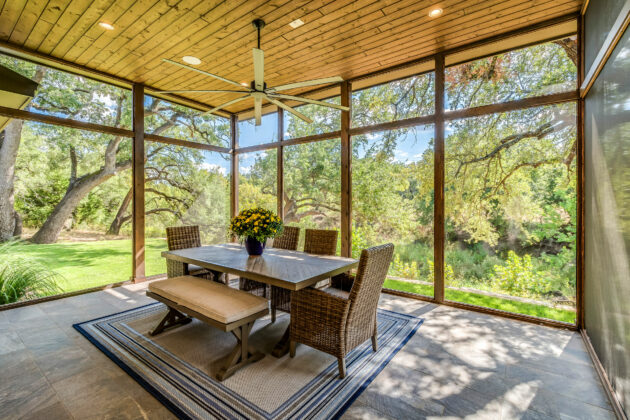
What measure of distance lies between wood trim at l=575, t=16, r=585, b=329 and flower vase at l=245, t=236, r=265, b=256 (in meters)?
3.30

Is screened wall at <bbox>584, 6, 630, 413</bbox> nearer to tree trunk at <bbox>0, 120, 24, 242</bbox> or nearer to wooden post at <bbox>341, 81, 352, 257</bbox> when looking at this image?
wooden post at <bbox>341, 81, 352, 257</bbox>

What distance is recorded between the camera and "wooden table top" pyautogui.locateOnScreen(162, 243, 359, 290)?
7.39 ft

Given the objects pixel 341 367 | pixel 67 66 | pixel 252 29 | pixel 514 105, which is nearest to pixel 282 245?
pixel 341 367

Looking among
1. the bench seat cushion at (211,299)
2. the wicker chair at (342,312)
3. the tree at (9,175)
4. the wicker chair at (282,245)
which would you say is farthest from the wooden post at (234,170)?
the wicker chair at (342,312)

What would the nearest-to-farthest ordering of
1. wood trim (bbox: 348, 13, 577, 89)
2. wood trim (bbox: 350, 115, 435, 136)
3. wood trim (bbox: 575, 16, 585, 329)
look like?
wood trim (bbox: 575, 16, 585, 329) → wood trim (bbox: 348, 13, 577, 89) → wood trim (bbox: 350, 115, 435, 136)

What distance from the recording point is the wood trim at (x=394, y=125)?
153 inches

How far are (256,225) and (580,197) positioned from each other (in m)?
3.33

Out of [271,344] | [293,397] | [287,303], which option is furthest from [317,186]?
[293,397]

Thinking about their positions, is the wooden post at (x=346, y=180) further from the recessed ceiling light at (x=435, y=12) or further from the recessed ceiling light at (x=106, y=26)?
the recessed ceiling light at (x=106, y=26)

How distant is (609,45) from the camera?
203cm

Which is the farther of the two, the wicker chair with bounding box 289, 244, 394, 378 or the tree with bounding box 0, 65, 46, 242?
the tree with bounding box 0, 65, 46, 242

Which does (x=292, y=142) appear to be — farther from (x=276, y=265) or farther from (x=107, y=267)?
(x=107, y=267)

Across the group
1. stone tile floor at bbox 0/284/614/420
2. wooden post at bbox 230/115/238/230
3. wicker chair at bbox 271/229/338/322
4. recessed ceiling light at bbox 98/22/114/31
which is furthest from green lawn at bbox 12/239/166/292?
recessed ceiling light at bbox 98/22/114/31

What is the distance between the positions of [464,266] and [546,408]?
1948 millimetres
